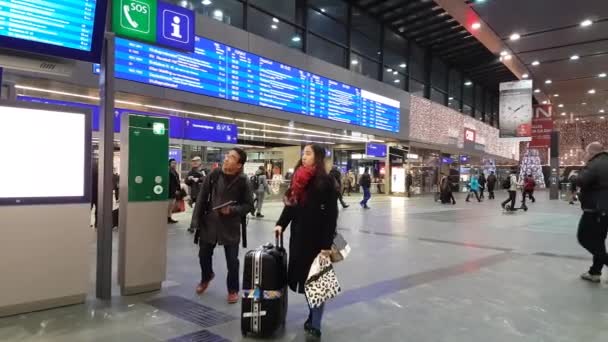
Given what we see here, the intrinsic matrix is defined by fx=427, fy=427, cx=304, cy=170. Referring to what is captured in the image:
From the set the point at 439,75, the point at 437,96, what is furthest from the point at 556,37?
the point at 439,75

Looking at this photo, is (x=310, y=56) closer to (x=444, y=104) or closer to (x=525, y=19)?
(x=525, y=19)

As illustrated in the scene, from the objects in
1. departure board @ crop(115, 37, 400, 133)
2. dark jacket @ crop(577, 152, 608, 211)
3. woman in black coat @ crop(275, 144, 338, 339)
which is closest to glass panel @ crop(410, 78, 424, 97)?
departure board @ crop(115, 37, 400, 133)

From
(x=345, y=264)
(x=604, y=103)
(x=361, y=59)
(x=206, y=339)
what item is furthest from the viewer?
(x=604, y=103)

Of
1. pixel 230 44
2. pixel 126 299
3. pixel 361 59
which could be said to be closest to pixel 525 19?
pixel 361 59

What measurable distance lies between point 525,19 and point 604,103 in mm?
20202

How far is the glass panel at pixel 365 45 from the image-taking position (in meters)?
17.8

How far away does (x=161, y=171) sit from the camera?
431 centimetres

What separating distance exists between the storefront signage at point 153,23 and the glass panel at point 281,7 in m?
8.93

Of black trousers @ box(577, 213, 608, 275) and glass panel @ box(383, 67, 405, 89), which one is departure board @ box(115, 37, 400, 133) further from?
black trousers @ box(577, 213, 608, 275)

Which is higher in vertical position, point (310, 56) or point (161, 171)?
point (310, 56)

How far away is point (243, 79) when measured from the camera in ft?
39.1

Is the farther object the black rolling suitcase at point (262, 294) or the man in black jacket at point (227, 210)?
the man in black jacket at point (227, 210)

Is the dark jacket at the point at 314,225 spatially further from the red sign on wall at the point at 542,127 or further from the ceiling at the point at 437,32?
the red sign on wall at the point at 542,127

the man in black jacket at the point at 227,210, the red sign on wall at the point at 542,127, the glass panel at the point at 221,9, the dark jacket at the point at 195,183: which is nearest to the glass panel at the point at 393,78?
the red sign on wall at the point at 542,127
